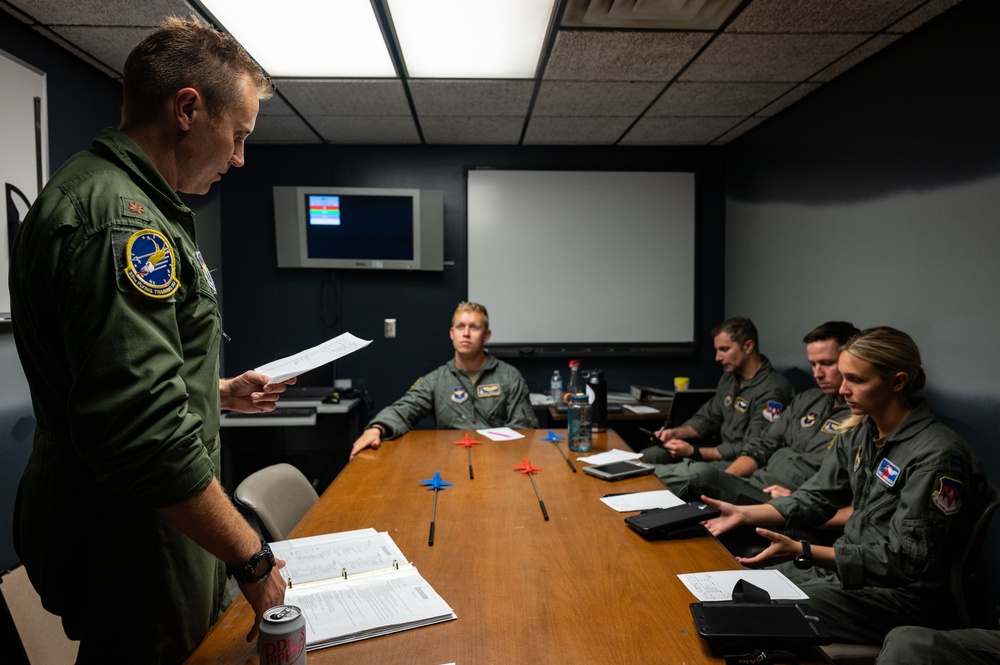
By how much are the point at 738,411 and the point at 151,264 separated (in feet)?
10.9

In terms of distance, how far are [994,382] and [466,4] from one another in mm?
2522

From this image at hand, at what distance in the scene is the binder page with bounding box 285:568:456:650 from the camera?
3.53 feet

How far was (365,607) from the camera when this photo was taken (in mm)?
1162

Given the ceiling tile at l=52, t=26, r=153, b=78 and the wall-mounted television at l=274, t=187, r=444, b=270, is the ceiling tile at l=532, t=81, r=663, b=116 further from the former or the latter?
the ceiling tile at l=52, t=26, r=153, b=78

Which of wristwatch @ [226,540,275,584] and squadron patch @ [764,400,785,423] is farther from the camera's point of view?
squadron patch @ [764,400,785,423]

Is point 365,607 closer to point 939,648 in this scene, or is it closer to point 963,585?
point 939,648

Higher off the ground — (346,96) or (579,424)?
(346,96)

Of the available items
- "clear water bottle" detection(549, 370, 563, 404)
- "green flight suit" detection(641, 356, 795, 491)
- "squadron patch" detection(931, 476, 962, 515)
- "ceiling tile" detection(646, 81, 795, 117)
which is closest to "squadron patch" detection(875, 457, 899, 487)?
"squadron patch" detection(931, 476, 962, 515)

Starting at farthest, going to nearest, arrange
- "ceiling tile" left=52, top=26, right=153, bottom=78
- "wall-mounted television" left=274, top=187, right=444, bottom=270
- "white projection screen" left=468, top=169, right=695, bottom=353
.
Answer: "white projection screen" left=468, top=169, right=695, bottom=353
"wall-mounted television" left=274, top=187, right=444, bottom=270
"ceiling tile" left=52, top=26, right=153, bottom=78

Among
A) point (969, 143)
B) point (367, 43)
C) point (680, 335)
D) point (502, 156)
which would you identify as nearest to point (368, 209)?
point (502, 156)

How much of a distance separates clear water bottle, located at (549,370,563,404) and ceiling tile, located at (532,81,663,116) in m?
1.87

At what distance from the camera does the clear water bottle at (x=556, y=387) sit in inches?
168

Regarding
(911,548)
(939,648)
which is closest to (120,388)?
(939,648)

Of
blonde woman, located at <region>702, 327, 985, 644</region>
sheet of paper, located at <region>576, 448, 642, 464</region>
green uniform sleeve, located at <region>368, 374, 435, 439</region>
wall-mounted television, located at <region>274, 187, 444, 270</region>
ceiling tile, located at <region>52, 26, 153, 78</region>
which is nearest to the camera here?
blonde woman, located at <region>702, 327, 985, 644</region>
